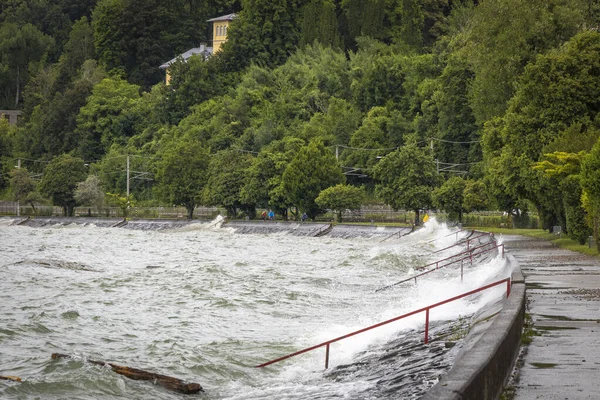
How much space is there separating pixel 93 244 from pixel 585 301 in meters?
58.6

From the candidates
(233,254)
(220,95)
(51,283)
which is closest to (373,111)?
(220,95)

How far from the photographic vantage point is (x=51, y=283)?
38.7 m

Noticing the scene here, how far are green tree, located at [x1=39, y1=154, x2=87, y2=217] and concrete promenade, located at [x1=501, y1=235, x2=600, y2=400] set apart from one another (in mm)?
109739

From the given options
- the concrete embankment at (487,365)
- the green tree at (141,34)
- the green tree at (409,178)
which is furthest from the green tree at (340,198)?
the green tree at (141,34)

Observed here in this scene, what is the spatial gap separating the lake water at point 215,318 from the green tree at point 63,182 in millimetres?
78680

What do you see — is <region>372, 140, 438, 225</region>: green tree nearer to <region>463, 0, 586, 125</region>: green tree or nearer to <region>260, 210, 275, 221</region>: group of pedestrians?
<region>260, 210, 275, 221</region>: group of pedestrians

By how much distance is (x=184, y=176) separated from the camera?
11750 cm

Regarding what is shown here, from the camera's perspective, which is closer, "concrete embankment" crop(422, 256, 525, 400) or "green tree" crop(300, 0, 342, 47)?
"concrete embankment" crop(422, 256, 525, 400)

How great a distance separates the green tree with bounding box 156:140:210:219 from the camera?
117 meters

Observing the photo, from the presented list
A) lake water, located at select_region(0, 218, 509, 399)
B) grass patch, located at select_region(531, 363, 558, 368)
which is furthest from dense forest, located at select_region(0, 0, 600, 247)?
grass patch, located at select_region(531, 363, 558, 368)

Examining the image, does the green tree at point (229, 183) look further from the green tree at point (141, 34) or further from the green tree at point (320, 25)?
the green tree at point (141, 34)

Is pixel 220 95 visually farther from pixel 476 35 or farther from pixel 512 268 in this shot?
pixel 512 268

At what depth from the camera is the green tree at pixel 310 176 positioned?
98.6 m

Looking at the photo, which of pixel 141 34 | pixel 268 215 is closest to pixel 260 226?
pixel 268 215
